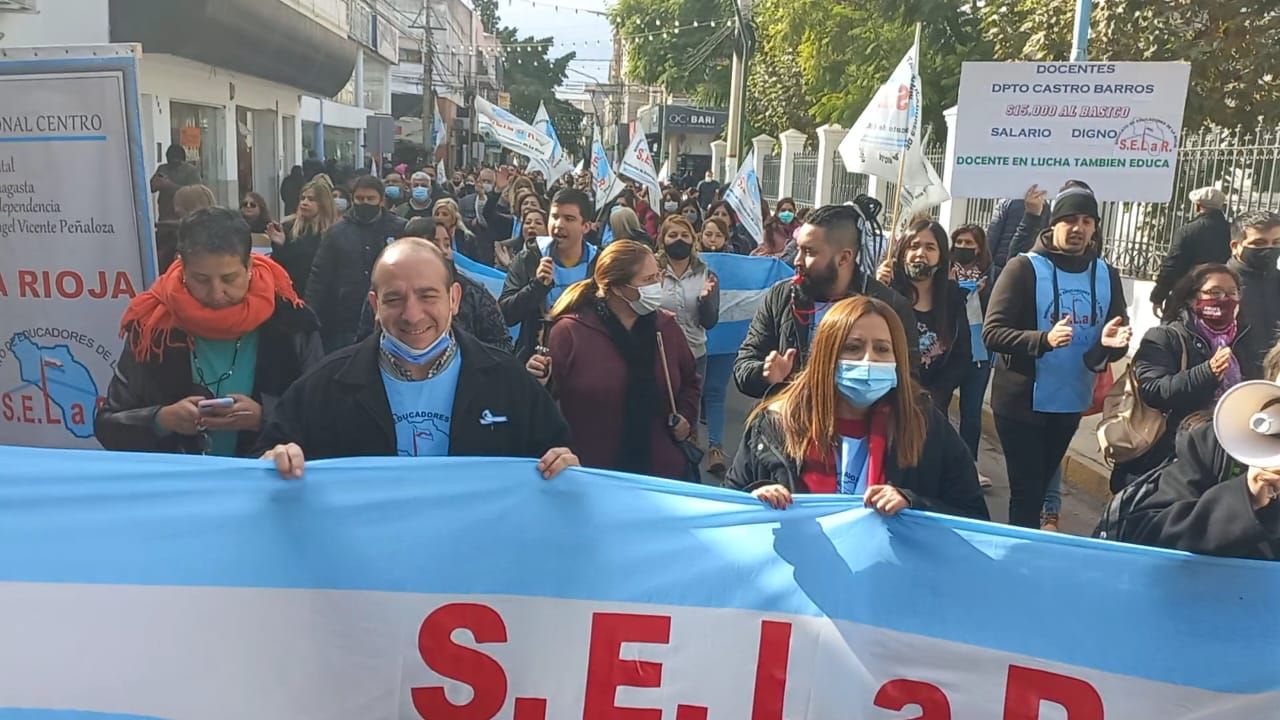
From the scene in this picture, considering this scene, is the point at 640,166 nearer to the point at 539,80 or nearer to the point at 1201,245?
the point at 1201,245

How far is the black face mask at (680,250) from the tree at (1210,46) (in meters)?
7.82

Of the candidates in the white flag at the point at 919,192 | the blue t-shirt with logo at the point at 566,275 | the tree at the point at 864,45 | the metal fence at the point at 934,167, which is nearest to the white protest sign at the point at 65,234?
the blue t-shirt with logo at the point at 566,275

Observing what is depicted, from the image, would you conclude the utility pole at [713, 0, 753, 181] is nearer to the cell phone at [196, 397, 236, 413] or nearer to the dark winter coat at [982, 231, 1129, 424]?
the dark winter coat at [982, 231, 1129, 424]

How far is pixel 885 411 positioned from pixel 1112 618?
73 centimetres

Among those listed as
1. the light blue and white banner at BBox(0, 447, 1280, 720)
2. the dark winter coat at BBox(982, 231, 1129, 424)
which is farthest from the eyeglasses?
the light blue and white banner at BBox(0, 447, 1280, 720)

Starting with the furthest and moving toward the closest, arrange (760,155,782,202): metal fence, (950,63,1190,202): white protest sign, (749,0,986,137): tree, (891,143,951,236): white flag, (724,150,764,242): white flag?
(760,155,782,202): metal fence → (749,0,986,137): tree → (724,150,764,242): white flag → (891,143,951,236): white flag → (950,63,1190,202): white protest sign

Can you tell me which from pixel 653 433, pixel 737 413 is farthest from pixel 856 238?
pixel 737 413

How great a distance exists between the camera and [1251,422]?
2.38 m

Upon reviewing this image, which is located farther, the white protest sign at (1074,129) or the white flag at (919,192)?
the white flag at (919,192)

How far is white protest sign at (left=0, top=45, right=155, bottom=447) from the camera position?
3938 mm

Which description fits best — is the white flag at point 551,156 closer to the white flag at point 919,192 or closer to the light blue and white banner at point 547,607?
the white flag at point 919,192

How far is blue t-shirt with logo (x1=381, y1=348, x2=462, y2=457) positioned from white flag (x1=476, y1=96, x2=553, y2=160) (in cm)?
1268

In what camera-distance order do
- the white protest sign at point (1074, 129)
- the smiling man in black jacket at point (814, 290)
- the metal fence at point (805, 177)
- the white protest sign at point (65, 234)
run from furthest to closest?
the metal fence at point (805, 177) → the white protest sign at point (1074, 129) → the smiling man in black jacket at point (814, 290) → the white protest sign at point (65, 234)

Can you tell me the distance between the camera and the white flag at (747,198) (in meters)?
11.1
